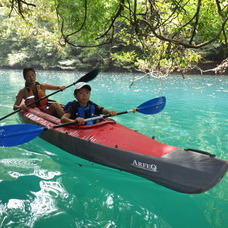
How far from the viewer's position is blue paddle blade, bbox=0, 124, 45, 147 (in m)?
3.00

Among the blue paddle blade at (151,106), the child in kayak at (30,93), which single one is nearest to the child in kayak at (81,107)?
the blue paddle blade at (151,106)

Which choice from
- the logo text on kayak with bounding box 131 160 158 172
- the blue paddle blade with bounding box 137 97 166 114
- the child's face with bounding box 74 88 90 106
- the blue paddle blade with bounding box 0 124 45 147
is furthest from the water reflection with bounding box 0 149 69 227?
the blue paddle blade with bounding box 137 97 166 114

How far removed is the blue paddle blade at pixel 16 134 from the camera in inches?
118

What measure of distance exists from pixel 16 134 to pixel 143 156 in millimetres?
1583

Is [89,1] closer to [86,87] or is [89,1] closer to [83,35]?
[83,35]

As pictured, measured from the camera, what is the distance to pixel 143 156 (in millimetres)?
2781

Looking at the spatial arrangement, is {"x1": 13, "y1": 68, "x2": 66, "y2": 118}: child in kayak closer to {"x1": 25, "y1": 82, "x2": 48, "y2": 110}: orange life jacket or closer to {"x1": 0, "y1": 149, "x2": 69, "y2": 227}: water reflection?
{"x1": 25, "y1": 82, "x2": 48, "y2": 110}: orange life jacket

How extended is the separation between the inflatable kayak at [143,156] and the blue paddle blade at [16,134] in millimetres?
558

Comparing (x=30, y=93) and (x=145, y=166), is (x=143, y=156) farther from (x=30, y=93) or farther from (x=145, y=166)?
(x=30, y=93)

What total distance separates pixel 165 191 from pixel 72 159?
1.49 meters

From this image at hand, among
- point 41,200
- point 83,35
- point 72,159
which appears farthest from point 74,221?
point 83,35

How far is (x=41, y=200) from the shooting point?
2.60 meters

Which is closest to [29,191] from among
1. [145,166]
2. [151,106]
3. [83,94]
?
[145,166]

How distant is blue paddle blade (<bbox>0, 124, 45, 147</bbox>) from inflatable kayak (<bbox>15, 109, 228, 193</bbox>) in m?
0.56
